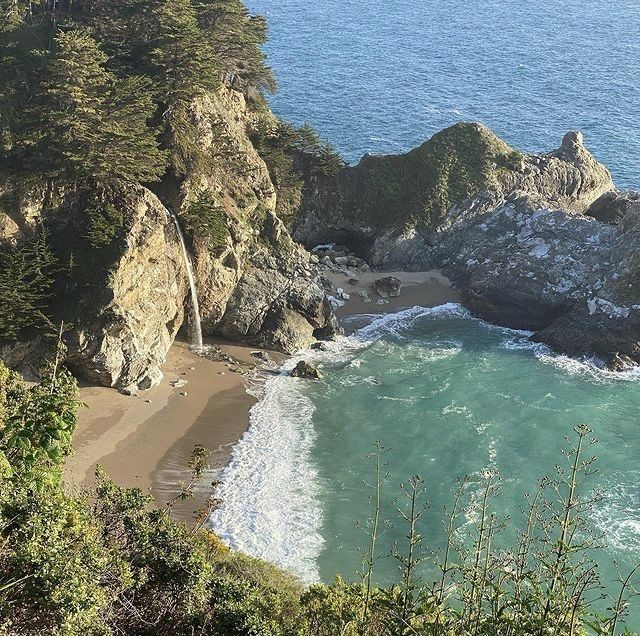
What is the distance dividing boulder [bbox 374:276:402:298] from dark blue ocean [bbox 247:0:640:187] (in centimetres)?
2091

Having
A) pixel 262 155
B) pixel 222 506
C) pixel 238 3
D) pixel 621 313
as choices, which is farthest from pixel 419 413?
pixel 238 3

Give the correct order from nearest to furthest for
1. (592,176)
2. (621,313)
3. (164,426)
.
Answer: (164,426), (621,313), (592,176)

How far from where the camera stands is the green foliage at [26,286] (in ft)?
102

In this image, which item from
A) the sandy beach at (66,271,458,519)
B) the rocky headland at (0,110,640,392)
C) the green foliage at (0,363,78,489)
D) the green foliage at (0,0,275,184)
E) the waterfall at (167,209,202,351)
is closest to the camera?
the green foliage at (0,363,78,489)

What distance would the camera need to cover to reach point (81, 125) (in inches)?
1289

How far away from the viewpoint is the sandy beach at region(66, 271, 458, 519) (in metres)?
29.3

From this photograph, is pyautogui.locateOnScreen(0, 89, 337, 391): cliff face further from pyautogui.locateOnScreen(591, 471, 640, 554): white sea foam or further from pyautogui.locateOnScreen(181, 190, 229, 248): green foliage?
pyautogui.locateOnScreen(591, 471, 640, 554): white sea foam

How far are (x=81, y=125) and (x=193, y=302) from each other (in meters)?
10.6

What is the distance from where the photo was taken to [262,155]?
4884 cm

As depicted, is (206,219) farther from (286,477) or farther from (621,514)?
(621,514)

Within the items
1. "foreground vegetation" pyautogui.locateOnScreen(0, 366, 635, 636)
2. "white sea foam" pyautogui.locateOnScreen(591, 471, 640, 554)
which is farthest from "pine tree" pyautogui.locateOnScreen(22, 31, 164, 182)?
"white sea foam" pyautogui.locateOnScreen(591, 471, 640, 554)

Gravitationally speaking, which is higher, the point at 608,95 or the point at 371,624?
the point at 608,95

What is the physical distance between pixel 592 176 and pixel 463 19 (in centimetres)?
6700

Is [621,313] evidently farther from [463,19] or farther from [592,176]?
[463,19]
